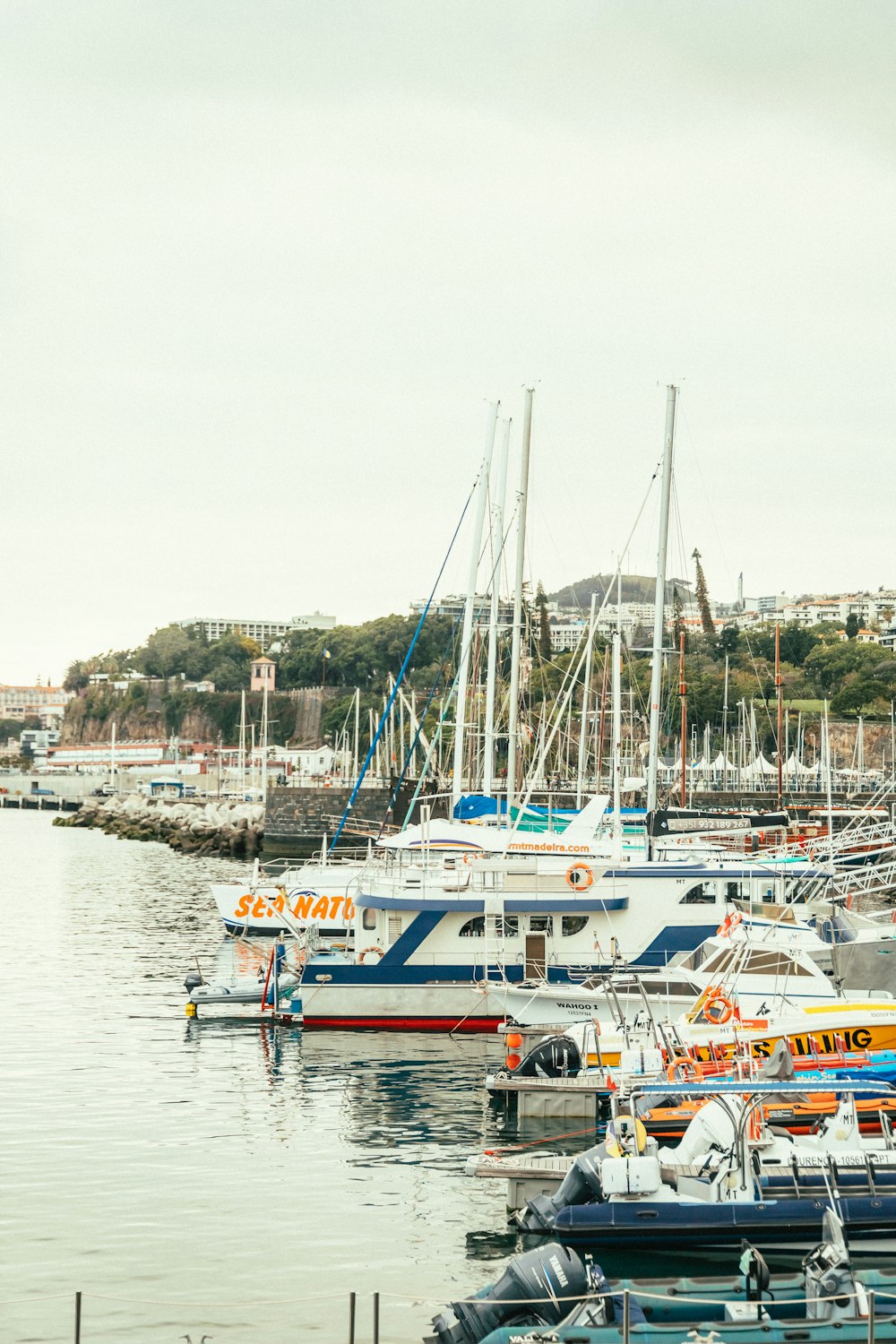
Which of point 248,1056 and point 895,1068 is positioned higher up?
point 895,1068

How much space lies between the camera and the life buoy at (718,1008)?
927 inches

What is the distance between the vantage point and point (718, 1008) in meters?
23.8

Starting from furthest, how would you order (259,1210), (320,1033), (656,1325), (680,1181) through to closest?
(320,1033), (259,1210), (680,1181), (656,1325)

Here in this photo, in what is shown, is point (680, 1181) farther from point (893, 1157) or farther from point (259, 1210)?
point (259, 1210)

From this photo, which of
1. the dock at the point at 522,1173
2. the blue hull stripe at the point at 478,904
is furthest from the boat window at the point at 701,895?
the dock at the point at 522,1173

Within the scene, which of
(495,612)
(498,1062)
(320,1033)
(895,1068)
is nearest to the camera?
(895,1068)

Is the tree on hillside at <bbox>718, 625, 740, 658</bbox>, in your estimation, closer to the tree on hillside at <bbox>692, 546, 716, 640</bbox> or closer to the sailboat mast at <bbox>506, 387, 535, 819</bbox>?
the tree on hillside at <bbox>692, 546, 716, 640</bbox>

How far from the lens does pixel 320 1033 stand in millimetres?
29328

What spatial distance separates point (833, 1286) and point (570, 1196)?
11.4 ft

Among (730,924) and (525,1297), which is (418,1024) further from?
(525,1297)

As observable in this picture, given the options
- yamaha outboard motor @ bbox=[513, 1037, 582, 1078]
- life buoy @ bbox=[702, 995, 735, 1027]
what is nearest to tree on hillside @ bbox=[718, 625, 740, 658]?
life buoy @ bbox=[702, 995, 735, 1027]

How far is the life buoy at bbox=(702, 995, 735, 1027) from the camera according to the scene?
23547mm

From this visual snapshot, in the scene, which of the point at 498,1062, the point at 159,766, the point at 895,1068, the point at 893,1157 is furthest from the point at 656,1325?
the point at 159,766

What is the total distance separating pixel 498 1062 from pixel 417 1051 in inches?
71.0
